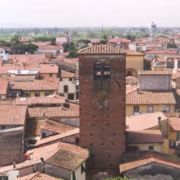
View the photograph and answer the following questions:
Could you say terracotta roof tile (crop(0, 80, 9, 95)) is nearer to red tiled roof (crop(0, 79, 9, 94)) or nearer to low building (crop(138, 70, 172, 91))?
red tiled roof (crop(0, 79, 9, 94))

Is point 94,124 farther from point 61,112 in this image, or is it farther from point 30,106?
point 30,106

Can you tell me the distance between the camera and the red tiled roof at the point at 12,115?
132 ft

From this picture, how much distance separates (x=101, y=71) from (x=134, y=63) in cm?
4234

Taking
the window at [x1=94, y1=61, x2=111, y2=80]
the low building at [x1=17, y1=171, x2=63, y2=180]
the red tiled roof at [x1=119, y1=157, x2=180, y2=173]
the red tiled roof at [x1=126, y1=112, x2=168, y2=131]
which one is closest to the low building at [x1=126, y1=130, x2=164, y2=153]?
the red tiled roof at [x1=126, y1=112, x2=168, y2=131]

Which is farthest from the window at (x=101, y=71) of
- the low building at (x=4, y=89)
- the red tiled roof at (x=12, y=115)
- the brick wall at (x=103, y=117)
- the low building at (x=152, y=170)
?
the low building at (x=4, y=89)

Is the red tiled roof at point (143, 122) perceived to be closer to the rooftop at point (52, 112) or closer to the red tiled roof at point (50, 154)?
the rooftop at point (52, 112)

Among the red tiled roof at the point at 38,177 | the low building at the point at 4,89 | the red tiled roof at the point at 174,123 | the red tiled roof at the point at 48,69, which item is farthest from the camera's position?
the red tiled roof at the point at 48,69

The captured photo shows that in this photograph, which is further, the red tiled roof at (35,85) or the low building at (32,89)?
the red tiled roof at (35,85)

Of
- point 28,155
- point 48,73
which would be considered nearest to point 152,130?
point 28,155

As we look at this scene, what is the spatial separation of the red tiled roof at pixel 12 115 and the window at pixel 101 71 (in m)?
7.22

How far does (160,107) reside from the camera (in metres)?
52.7

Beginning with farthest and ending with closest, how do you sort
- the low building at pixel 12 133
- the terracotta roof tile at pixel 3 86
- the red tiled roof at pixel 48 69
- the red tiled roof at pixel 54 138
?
the red tiled roof at pixel 48 69, the terracotta roof tile at pixel 3 86, the low building at pixel 12 133, the red tiled roof at pixel 54 138

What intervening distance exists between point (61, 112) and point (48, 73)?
3621 centimetres

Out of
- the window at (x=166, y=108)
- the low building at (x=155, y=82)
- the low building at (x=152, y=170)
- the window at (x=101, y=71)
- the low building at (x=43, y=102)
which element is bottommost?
the low building at (x=152, y=170)
